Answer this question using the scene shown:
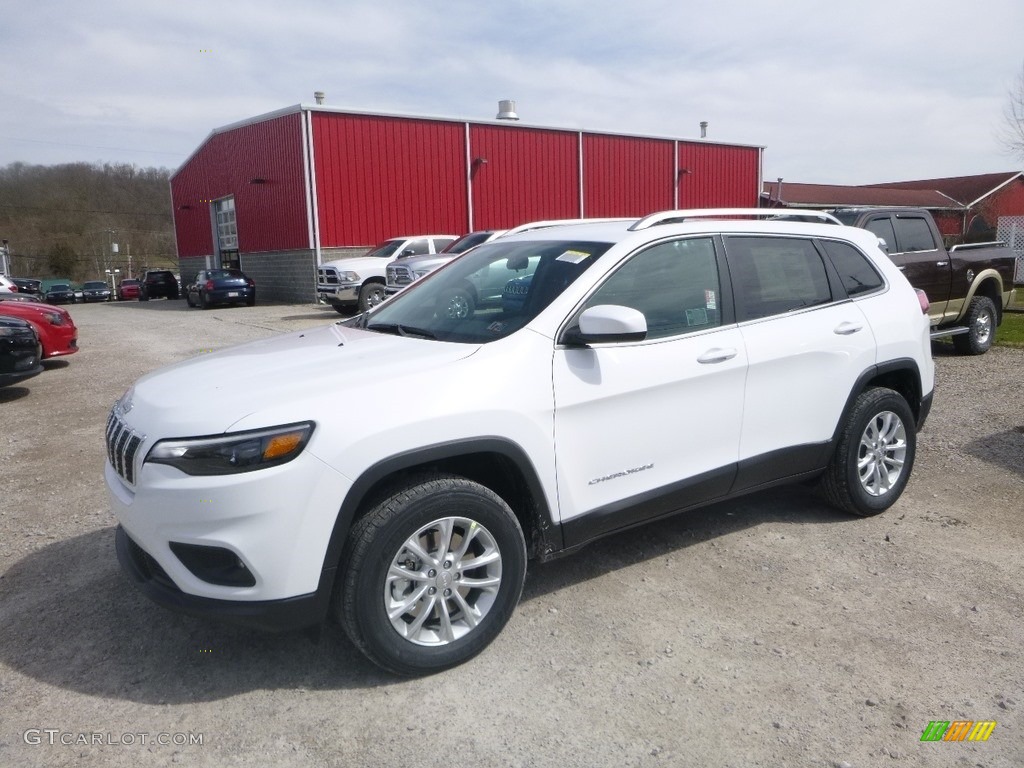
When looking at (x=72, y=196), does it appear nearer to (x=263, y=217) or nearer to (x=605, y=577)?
(x=263, y=217)

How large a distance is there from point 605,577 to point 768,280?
175 cm

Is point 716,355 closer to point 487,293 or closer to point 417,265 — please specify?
point 487,293

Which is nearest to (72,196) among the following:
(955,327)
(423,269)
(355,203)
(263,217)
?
(263,217)

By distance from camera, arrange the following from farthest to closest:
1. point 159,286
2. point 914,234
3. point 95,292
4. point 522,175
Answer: point 95,292 < point 159,286 < point 522,175 < point 914,234

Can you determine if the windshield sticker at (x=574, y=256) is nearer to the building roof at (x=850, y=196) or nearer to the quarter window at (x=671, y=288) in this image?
the quarter window at (x=671, y=288)

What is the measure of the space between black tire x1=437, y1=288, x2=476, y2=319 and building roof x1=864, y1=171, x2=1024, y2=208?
4605 cm

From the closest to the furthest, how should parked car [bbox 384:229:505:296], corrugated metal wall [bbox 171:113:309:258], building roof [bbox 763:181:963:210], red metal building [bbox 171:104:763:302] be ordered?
parked car [bbox 384:229:505:296] < red metal building [bbox 171:104:763:302] < corrugated metal wall [bbox 171:113:309:258] < building roof [bbox 763:181:963:210]

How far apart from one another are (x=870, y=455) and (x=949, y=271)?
6530 millimetres

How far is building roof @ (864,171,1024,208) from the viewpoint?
43.6 meters

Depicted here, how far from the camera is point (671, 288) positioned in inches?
148

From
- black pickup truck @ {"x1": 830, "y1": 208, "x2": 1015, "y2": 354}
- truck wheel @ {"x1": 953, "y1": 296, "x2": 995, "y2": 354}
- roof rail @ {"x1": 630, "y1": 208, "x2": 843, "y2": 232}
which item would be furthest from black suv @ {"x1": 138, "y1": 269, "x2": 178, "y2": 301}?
roof rail @ {"x1": 630, "y1": 208, "x2": 843, "y2": 232}

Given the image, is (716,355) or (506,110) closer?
(716,355)

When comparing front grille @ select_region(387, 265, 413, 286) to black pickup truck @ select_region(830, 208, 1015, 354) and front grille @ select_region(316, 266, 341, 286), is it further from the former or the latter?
black pickup truck @ select_region(830, 208, 1015, 354)

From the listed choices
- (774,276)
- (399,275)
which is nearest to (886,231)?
(774,276)
